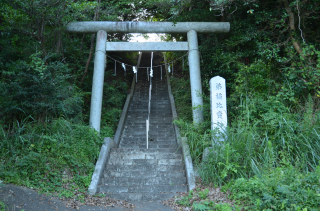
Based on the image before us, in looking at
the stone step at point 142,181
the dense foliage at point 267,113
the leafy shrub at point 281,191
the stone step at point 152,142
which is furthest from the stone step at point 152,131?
the leafy shrub at point 281,191

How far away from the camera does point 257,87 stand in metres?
7.77

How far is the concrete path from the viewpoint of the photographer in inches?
190

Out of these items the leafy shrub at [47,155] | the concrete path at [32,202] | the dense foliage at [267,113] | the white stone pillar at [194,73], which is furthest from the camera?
the white stone pillar at [194,73]

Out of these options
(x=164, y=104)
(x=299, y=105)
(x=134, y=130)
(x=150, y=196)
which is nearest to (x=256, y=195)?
(x=150, y=196)

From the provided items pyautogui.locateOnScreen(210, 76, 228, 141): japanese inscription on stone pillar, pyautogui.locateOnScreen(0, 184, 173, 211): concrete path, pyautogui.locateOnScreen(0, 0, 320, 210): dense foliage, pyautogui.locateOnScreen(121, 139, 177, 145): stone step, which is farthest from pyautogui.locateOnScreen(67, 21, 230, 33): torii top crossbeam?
pyautogui.locateOnScreen(0, 184, 173, 211): concrete path

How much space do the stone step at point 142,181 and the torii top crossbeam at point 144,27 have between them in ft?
16.1

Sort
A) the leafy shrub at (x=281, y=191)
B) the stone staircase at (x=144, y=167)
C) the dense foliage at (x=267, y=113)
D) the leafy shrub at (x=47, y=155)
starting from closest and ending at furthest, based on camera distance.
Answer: the leafy shrub at (x=281, y=191) → the dense foliage at (x=267, y=113) → the leafy shrub at (x=47, y=155) → the stone staircase at (x=144, y=167)

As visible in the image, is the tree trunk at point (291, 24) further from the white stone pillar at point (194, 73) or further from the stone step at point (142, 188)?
the stone step at point (142, 188)

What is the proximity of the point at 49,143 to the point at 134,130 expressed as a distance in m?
4.18

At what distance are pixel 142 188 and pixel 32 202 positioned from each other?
234 cm

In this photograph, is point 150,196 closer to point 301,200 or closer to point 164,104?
point 301,200

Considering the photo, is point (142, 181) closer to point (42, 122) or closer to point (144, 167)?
point (144, 167)

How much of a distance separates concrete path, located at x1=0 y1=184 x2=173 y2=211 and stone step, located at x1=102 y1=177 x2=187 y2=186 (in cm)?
87

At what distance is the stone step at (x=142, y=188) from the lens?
246 inches
